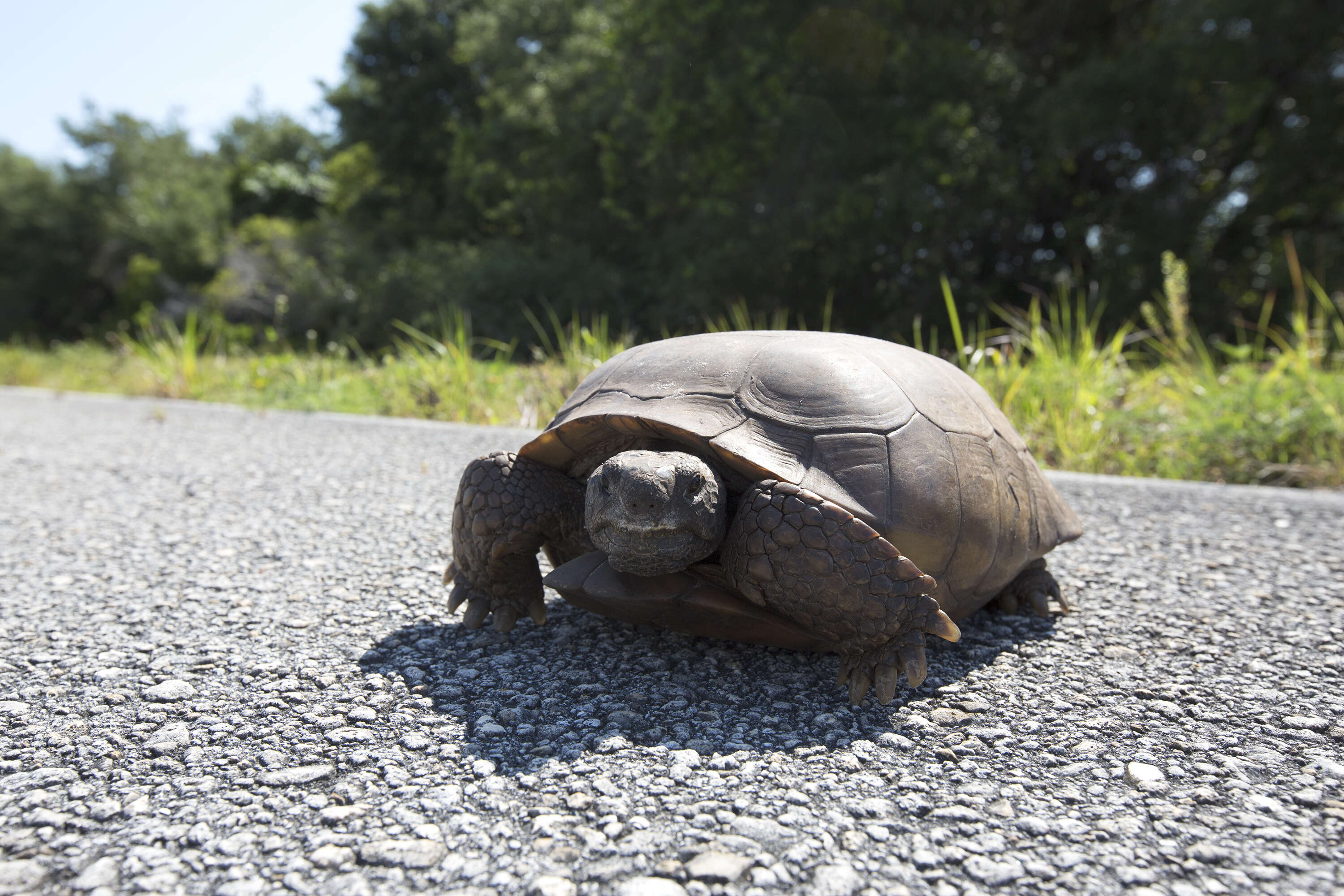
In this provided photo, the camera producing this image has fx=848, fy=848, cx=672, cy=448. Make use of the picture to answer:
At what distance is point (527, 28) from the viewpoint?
15492 mm

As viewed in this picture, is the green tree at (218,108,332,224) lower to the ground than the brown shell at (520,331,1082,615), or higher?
higher

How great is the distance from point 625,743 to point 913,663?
64cm

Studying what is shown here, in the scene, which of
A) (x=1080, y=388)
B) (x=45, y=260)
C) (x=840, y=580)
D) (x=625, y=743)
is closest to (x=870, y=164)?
(x=1080, y=388)

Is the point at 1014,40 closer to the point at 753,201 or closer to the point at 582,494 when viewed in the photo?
the point at 753,201

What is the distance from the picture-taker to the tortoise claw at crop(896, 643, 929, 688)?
1804mm

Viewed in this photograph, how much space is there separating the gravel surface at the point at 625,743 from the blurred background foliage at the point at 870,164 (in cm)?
687

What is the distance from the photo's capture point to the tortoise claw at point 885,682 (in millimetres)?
1821

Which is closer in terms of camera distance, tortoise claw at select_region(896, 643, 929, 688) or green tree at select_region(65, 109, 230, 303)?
tortoise claw at select_region(896, 643, 929, 688)

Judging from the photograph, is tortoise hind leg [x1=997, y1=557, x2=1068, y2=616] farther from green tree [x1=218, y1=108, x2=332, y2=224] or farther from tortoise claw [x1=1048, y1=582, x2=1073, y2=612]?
green tree [x1=218, y1=108, x2=332, y2=224]

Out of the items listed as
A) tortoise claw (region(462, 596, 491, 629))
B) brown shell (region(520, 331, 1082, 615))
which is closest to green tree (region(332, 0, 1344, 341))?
brown shell (region(520, 331, 1082, 615))

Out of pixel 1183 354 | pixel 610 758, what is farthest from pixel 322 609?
pixel 1183 354

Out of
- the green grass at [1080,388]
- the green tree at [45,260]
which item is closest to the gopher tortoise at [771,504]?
the green grass at [1080,388]

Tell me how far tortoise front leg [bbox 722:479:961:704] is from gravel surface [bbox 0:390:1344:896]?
0.48 ft

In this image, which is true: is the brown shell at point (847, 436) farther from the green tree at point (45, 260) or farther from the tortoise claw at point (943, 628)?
the green tree at point (45, 260)
